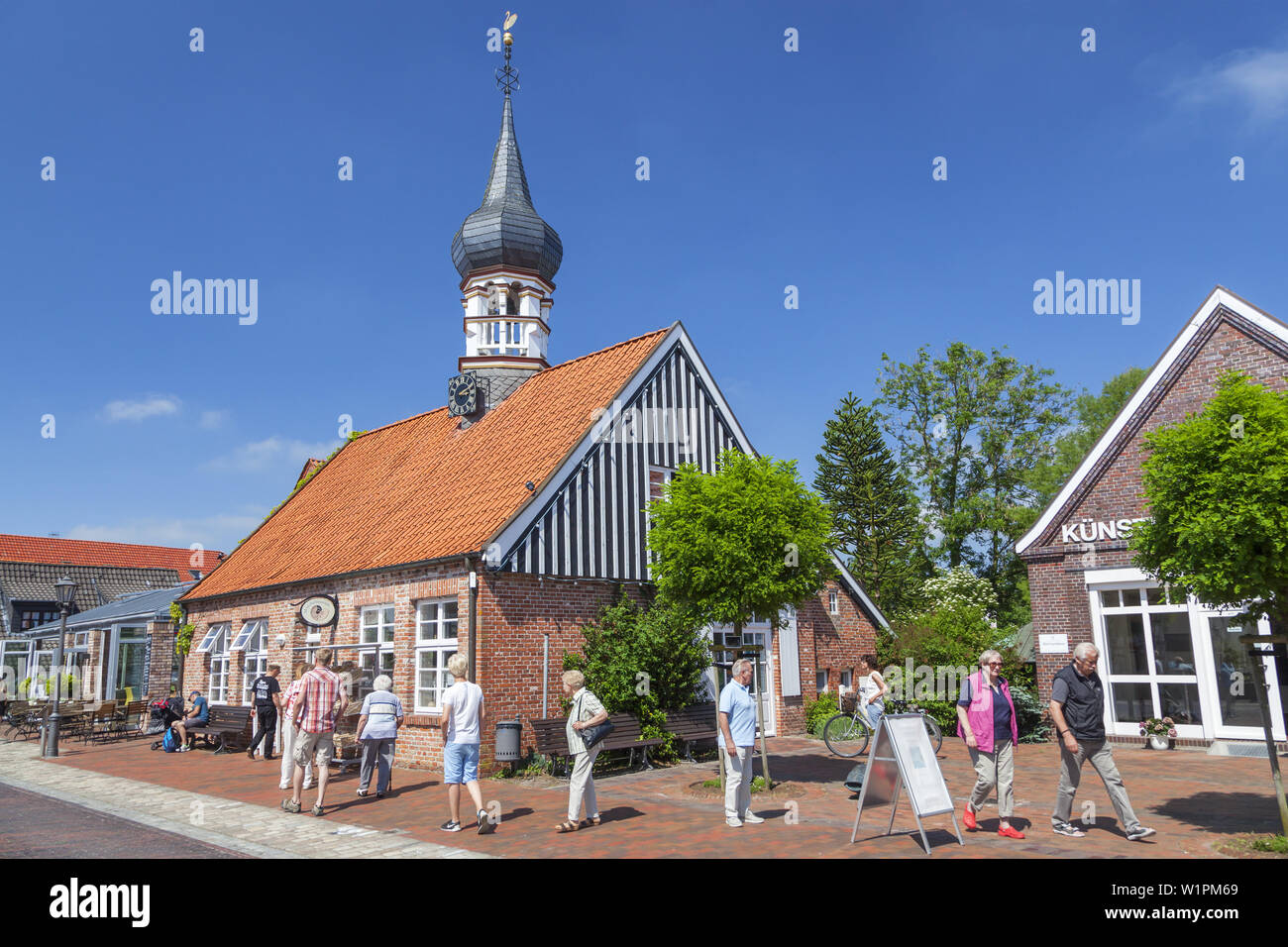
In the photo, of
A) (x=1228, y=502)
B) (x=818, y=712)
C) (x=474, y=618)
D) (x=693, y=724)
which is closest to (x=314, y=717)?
(x=474, y=618)

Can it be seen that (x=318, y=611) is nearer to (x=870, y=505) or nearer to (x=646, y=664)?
(x=646, y=664)

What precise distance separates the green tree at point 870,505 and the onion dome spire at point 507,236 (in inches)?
643

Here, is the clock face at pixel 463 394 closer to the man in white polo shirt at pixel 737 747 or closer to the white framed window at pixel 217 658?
the white framed window at pixel 217 658

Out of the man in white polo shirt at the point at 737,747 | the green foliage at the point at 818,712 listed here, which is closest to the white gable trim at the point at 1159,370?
the green foliage at the point at 818,712

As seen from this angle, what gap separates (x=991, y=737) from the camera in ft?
29.6

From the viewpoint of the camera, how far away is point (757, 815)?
10125 millimetres

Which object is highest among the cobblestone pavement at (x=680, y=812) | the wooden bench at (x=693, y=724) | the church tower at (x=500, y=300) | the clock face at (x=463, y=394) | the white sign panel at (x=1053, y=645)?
the church tower at (x=500, y=300)

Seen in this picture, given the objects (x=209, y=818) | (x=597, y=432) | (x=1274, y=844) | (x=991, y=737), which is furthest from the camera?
(x=597, y=432)

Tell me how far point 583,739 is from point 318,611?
29.4ft

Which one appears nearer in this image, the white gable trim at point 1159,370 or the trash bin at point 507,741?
the trash bin at point 507,741

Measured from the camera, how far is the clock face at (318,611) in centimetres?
1662

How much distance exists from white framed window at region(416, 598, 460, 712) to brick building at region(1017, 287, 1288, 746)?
11.4 metres

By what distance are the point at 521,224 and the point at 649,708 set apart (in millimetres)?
13606
